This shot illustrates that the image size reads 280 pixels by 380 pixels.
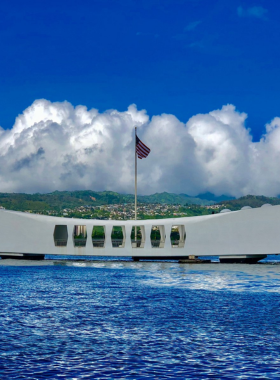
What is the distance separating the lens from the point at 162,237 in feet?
199

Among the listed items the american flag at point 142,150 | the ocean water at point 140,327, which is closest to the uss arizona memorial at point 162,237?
the american flag at point 142,150

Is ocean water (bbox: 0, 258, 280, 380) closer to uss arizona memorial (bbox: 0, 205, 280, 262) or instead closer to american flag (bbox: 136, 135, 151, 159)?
uss arizona memorial (bbox: 0, 205, 280, 262)

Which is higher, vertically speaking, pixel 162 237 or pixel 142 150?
pixel 142 150

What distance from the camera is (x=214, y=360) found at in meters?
17.1

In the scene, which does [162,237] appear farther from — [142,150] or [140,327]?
[140,327]

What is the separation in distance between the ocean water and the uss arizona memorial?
9376 millimetres

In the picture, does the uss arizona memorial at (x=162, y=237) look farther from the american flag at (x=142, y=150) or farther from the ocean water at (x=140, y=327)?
the ocean water at (x=140, y=327)

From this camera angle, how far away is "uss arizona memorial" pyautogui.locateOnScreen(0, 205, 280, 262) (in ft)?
172

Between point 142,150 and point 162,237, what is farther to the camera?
point 162,237

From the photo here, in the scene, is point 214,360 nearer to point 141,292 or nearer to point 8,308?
point 8,308

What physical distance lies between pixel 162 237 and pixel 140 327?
3789cm

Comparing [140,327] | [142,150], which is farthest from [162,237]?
[140,327]

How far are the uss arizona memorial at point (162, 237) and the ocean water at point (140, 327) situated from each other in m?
9.38

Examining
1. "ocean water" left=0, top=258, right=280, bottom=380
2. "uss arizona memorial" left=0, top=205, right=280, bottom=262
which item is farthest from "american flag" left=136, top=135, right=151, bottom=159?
"ocean water" left=0, top=258, right=280, bottom=380
